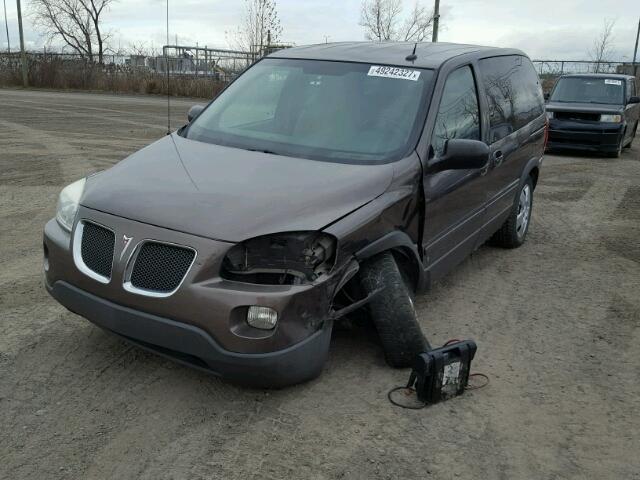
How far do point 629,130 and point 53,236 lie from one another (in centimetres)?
1352

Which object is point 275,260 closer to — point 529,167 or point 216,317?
point 216,317

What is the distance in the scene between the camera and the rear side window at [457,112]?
14.1 ft

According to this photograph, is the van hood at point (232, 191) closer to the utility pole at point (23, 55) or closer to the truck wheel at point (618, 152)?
the truck wheel at point (618, 152)

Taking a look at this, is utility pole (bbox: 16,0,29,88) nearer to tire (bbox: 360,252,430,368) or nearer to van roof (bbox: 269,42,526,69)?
van roof (bbox: 269,42,526,69)

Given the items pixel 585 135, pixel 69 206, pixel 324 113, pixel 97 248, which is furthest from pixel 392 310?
pixel 585 135

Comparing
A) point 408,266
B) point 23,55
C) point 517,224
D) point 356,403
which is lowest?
point 356,403

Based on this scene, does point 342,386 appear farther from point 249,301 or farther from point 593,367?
point 593,367

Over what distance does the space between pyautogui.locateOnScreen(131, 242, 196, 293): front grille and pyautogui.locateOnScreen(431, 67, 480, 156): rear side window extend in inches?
73.3

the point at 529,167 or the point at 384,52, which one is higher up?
the point at 384,52

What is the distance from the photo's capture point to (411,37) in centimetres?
3020

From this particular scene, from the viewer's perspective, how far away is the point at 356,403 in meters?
3.45

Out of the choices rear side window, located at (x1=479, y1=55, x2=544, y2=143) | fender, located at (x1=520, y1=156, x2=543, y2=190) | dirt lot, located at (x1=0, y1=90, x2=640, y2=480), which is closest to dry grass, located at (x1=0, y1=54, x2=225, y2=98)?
rear side window, located at (x1=479, y1=55, x2=544, y2=143)

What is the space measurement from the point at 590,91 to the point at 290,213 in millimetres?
12707

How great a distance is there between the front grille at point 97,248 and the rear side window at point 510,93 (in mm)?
3093
